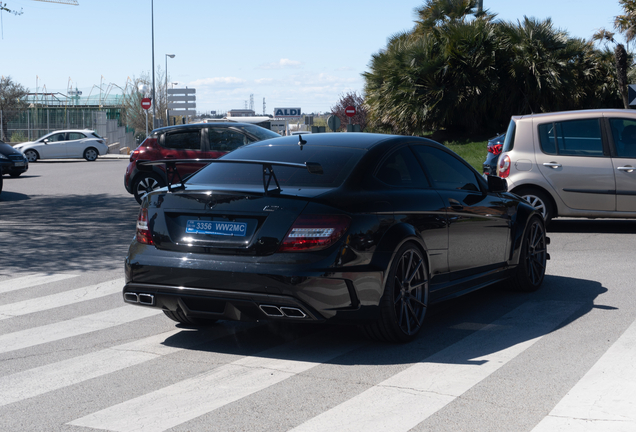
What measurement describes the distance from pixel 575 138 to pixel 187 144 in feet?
26.4

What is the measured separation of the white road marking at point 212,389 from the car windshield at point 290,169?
1146 mm

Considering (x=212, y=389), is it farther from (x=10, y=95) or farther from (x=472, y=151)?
(x=10, y=95)

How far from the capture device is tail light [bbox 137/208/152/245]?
540 cm

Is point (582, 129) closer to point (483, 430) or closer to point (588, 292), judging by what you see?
point (588, 292)

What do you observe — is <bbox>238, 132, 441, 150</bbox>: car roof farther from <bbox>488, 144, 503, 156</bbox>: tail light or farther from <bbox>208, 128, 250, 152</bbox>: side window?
<bbox>488, 144, 503, 156</bbox>: tail light

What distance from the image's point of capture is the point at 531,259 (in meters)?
7.39

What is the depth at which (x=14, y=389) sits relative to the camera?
457 cm

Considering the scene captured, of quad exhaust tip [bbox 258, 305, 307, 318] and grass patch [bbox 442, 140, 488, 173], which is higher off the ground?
grass patch [bbox 442, 140, 488, 173]

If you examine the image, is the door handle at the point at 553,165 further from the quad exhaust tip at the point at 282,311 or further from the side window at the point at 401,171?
the quad exhaust tip at the point at 282,311

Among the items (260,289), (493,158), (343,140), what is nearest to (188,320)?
(260,289)

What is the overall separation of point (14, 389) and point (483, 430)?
2.71 metres

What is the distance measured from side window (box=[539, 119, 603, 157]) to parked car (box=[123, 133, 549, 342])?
18.7ft

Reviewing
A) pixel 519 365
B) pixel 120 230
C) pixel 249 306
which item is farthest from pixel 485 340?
pixel 120 230

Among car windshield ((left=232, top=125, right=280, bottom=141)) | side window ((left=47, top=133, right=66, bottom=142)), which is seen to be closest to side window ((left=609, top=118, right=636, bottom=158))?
car windshield ((left=232, top=125, right=280, bottom=141))
